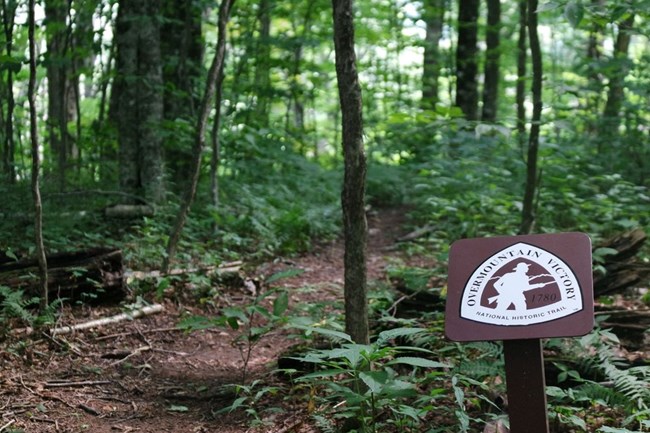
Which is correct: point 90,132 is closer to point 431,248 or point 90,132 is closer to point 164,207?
point 164,207

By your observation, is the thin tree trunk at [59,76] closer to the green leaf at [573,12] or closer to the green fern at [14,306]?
the green fern at [14,306]

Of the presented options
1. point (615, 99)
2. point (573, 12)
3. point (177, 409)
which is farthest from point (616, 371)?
point (615, 99)

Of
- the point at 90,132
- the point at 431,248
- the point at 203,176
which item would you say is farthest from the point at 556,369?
the point at 90,132

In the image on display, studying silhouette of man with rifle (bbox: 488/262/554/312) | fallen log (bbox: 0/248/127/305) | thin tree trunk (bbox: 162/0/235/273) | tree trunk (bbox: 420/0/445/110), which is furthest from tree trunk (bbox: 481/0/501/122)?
silhouette of man with rifle (bbox: 488/262/554/312)

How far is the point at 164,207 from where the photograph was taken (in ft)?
27.9

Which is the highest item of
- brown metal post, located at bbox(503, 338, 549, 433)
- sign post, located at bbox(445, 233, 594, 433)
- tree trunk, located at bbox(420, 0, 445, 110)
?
tree trunk, located at bbox(420, 0, 445, 110)

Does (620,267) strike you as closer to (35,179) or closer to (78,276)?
(78,276)

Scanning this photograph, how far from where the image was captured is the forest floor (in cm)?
398

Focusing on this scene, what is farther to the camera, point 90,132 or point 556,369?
point 90,132

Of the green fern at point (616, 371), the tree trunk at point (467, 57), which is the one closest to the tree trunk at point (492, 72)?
the tree trunk at point (467, 57)

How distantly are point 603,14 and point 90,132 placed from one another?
872 centimetres

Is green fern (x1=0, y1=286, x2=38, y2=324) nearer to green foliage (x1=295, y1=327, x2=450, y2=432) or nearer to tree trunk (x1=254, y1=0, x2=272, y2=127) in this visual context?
green foliage (x1=295, y1=327, x2=450, y2=432)

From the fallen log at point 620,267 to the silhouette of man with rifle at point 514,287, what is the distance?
2704 millimetres

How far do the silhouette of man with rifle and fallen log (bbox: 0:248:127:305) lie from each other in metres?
3.87
